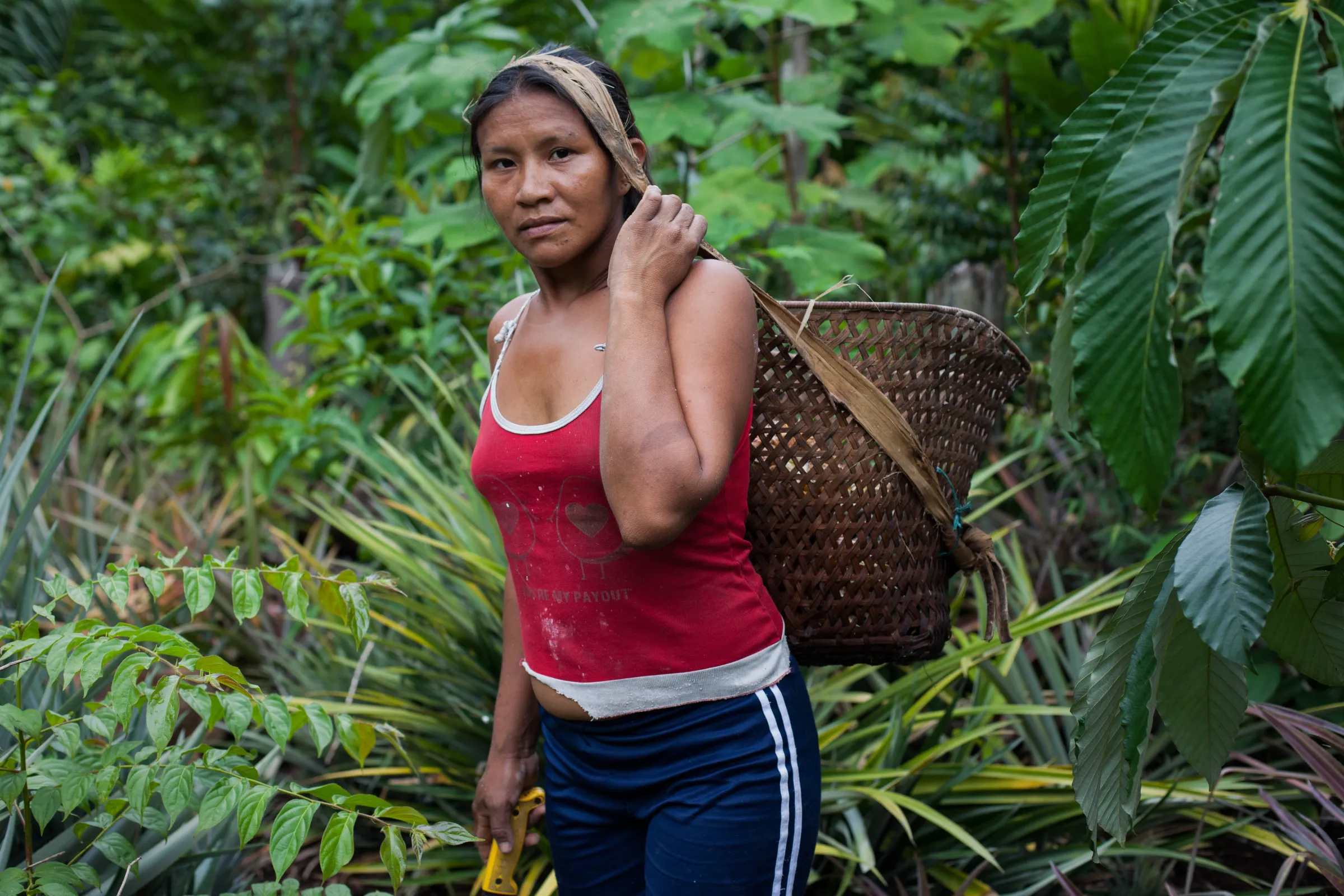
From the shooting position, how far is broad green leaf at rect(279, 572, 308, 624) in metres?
1.50

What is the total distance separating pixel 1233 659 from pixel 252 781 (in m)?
1.22

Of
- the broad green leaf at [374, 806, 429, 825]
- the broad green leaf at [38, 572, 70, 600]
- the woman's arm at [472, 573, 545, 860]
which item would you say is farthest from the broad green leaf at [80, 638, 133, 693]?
the woman's arm at [472, 573, 545, 860]

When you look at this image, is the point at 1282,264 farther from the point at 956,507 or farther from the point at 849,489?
the point at 956,507

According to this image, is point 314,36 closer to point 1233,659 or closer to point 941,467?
point 941,467

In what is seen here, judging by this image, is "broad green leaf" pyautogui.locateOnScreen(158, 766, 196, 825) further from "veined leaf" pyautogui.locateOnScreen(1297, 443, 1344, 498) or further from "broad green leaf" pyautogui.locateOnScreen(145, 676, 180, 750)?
"veined leaf" pyautogui.locateOnScreen(1297, 443, 1344, 498)

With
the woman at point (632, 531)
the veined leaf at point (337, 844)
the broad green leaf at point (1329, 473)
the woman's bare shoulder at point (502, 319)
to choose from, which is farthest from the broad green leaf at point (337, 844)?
the broad green leaf at point (1329, 473)

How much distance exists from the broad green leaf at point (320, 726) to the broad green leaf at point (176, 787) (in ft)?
0.54

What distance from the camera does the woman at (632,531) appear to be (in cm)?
141

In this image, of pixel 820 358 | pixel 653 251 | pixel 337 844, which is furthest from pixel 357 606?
pixel 820 358

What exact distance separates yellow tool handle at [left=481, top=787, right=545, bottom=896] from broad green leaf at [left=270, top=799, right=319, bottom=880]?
0.47 meters

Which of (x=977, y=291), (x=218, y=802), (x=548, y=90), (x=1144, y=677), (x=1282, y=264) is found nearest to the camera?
(x=1282, y=264)

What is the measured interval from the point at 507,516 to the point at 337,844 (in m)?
0.49

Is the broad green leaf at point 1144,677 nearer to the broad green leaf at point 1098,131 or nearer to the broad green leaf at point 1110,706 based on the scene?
the broad green leaf at point 1110,706

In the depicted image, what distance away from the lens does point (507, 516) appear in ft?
5.15
